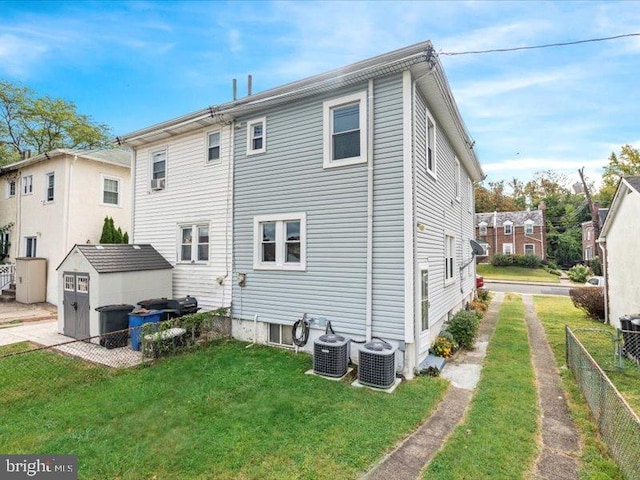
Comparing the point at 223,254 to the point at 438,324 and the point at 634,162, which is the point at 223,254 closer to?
the point at 438,324

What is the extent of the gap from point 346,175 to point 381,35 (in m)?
3.39

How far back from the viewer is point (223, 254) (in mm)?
9484

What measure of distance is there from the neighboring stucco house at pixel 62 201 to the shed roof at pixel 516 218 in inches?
1765

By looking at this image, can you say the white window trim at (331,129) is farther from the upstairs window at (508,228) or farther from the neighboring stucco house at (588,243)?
the upstairs window at (508,228)

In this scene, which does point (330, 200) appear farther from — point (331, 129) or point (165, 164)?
point (165, 164)

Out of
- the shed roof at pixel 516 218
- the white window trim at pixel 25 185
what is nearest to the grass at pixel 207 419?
the white window trim at pixel 25 185

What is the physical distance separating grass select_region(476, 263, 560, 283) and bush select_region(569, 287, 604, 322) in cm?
1852

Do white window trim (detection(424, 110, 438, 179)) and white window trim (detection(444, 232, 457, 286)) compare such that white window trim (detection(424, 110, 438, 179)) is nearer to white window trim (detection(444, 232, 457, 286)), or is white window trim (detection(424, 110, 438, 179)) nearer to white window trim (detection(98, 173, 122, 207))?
white window trim (detection(444, 232, 457, 286))

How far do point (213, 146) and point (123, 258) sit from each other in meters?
4.32

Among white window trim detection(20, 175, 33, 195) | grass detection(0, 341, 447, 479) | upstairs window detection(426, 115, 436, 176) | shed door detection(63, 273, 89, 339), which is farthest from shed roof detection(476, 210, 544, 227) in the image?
white window trim detection(20, 175, 33, 195)

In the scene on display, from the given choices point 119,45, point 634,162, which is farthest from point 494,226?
point 119,45

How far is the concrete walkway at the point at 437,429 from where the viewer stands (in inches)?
147

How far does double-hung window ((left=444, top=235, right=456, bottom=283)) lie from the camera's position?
9.83m

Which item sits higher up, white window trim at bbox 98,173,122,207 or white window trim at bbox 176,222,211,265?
white window trim at bbox 98,173,122,207
